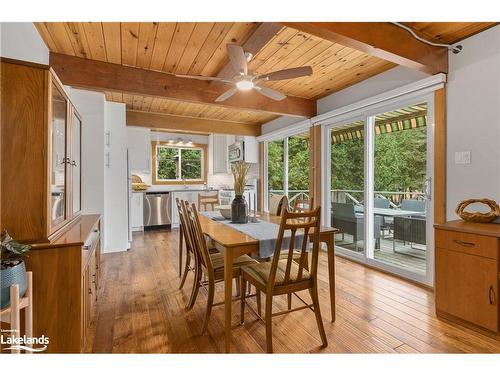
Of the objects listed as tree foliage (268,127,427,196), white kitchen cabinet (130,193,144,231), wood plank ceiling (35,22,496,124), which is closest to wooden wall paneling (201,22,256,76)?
wood plank ceiling (35,22,496,124)

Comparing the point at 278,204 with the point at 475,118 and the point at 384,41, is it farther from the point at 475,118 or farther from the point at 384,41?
the point at 475,118

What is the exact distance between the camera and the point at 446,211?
2625mm

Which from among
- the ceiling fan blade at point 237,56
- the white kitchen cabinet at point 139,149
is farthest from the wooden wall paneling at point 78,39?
the white kitchen cabinet at point 139,149

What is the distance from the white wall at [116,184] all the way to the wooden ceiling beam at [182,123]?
0.68m

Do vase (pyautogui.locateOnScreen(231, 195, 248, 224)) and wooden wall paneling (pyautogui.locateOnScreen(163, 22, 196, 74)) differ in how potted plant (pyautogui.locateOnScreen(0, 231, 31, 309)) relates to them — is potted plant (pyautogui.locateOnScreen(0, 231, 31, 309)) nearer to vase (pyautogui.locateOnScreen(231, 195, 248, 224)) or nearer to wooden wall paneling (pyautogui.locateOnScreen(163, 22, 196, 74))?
vase (pyautogui.locateOnScreen(231, 195, 248, 224))

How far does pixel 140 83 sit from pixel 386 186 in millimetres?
3164

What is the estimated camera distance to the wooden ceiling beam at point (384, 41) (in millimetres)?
1845

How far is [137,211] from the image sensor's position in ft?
18.7

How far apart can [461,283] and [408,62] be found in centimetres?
182

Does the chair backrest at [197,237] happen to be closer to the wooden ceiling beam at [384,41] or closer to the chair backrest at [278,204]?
the chair backrest at [278,204]

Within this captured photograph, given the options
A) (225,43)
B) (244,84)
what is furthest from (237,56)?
(225,43)

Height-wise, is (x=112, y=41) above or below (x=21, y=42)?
above

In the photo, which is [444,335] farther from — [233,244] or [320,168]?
[320,168]
